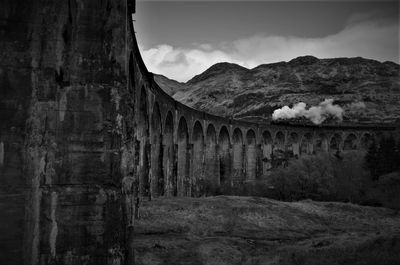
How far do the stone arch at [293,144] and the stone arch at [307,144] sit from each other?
1233mm

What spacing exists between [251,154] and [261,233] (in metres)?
21.7

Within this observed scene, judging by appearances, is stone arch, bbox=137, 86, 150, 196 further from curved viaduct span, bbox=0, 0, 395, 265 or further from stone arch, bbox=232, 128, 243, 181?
stone arch, bbox=232, 128, 243, 181

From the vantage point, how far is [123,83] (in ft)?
15.2

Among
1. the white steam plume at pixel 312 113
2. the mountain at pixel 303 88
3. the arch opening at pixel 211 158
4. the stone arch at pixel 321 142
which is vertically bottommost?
the arch opening at pixel 211 158

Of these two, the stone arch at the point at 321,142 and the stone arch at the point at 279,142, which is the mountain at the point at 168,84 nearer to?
the stone arch at the point at 321,142

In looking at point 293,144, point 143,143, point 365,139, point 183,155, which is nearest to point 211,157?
point 183,155

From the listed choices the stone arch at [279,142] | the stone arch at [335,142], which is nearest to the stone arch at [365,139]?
the stone arch at [335,142]

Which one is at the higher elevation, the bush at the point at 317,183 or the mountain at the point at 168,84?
the mountain at the point at 168,84

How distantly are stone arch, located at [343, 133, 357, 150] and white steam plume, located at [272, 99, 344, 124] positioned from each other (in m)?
13.4

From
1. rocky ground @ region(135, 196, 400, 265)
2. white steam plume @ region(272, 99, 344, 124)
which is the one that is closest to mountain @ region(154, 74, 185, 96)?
white steam plume @ region(272, 99, 344, 124)

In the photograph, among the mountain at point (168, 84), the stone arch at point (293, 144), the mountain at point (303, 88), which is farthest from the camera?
Result: the mountain at point (168, 84)

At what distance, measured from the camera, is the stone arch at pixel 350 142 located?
44953 millimetres

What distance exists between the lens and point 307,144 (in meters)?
41.2

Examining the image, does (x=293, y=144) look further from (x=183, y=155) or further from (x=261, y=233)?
(x=261, y=233)
